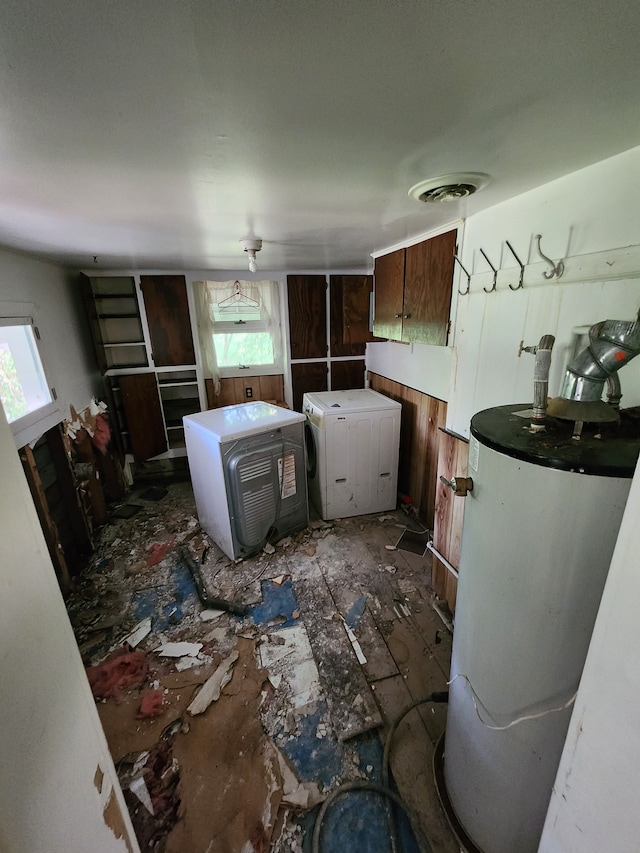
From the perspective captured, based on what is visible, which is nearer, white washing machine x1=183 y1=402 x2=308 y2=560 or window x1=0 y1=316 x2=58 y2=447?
window x1=0 y1=316 x2=58 y2=447

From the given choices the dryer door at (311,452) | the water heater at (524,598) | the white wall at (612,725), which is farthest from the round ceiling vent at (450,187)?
the dryer door at (311,452)

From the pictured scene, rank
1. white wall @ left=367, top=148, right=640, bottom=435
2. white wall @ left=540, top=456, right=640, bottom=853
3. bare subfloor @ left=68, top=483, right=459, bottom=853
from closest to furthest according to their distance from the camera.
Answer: white wall @ left=540, top=456, right=640, bottom=853, white wall @ left=367, top=148, right=640, bottom=435, bare subfloor @ left=68, top=483, right=459, bottom=853

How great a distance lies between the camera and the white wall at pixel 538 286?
3.63 feet

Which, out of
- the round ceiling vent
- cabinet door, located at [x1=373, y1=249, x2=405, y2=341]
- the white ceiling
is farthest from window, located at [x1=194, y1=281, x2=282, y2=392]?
the round ceiling vent

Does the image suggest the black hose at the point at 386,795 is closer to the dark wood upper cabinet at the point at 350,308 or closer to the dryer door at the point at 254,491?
the dryer door at the point at 254,491

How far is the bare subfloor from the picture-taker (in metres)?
1.28

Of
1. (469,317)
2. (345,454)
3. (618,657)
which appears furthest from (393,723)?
(469,317)

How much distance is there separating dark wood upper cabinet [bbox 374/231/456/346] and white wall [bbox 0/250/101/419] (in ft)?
8.27

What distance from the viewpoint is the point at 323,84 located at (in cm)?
66

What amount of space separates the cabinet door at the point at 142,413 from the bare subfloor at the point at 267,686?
1.12 m

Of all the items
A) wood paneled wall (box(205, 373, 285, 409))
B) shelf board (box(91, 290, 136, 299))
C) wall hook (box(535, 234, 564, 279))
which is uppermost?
shelf board (box(91, 290, 136, 299))

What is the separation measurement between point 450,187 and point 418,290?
0.95 m

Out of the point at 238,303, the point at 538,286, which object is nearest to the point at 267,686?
the point at 538,286

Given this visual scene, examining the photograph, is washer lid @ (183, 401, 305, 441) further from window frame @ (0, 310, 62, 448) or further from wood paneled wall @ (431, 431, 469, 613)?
wood paneled wall @ (431, 431, 469, 613)
